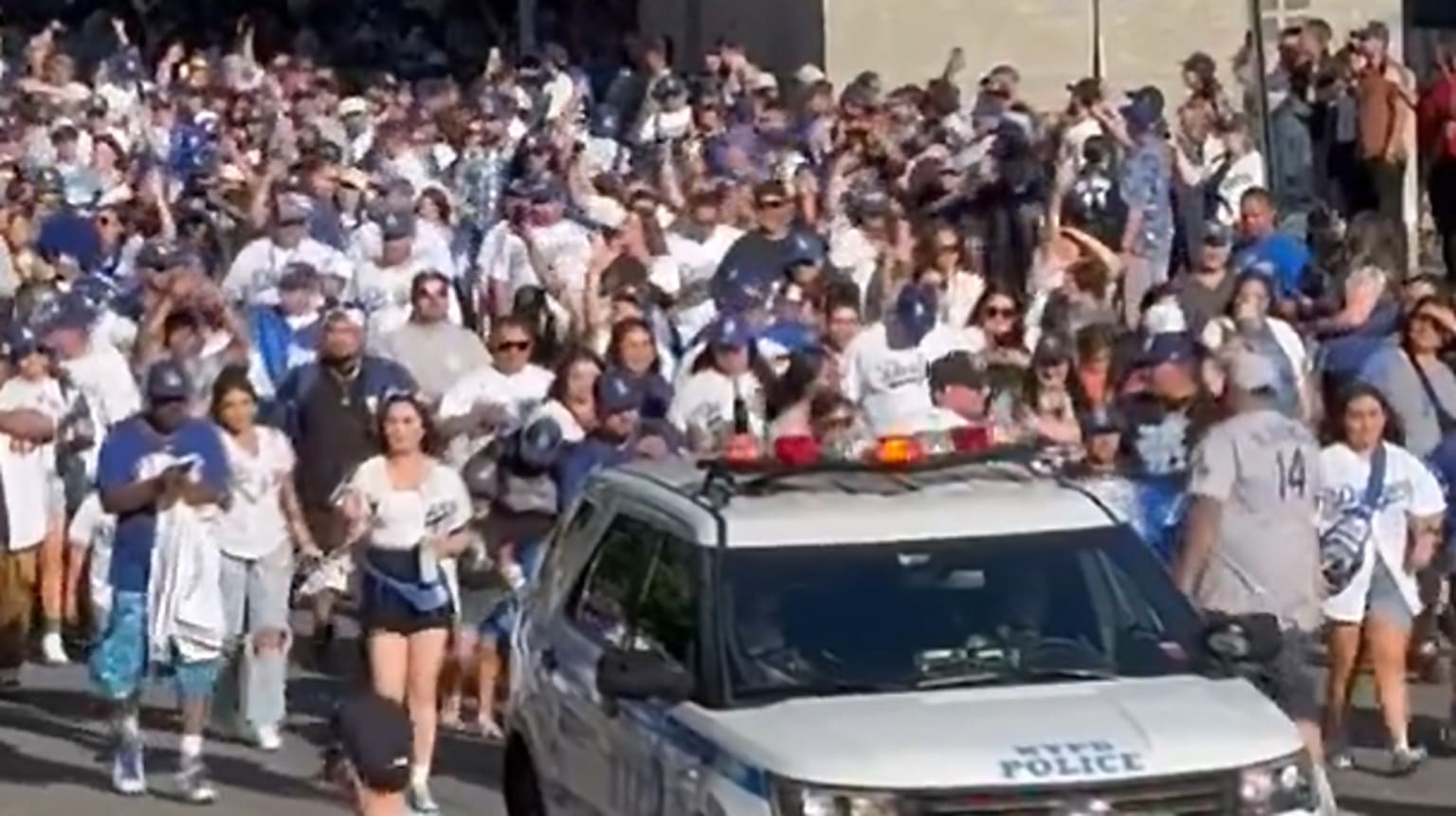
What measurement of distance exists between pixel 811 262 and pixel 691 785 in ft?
29.6

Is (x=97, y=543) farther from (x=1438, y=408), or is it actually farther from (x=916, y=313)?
(x=1438, y=408)

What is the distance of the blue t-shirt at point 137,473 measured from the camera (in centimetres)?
→ 1459

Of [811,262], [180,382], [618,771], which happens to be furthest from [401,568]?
[811,262]

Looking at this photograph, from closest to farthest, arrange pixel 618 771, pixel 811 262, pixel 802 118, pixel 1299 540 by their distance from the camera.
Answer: pixel 618 771
pixel 1299 540
pixel 811 262
pixel 802 118

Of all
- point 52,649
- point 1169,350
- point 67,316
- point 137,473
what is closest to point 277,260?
point 67,316

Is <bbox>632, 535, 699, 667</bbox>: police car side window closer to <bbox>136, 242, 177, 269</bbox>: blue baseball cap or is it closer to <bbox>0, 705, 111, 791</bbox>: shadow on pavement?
<bbox>0, 705, 111, 791</bbox>: shadow on pavement

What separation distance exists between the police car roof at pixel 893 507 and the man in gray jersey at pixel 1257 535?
1756mm

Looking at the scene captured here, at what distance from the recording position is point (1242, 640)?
35.2 feet

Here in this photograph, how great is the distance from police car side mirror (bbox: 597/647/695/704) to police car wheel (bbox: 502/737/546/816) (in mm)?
1429

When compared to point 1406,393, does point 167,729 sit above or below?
below

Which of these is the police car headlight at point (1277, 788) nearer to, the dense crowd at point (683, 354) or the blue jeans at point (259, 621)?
the dense crowd at point (683, 354)

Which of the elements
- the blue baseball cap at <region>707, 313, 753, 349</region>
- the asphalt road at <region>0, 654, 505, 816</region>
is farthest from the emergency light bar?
the blue baseball cap at <region>707, 313, 753, 349</region>

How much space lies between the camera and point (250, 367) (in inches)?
680

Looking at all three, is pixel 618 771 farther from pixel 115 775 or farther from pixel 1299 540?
pixel 115 775
